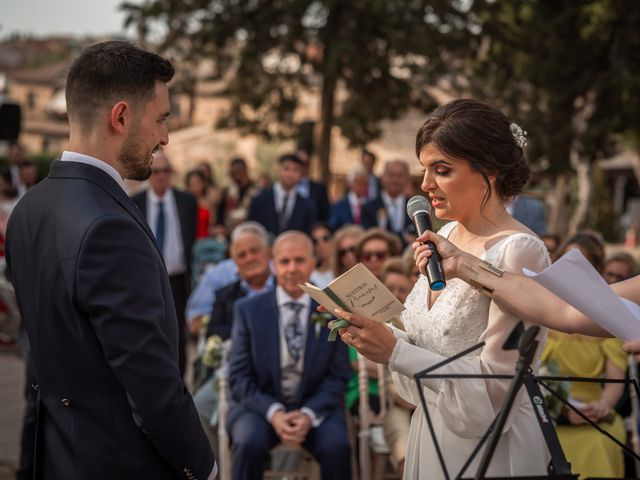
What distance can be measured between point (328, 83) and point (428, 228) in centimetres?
1345

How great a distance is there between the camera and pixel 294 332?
550 cm

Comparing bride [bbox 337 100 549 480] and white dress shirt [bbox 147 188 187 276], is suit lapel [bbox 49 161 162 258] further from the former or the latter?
white dress shirt [bbox 147 188 187 276]

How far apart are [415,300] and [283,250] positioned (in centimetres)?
278

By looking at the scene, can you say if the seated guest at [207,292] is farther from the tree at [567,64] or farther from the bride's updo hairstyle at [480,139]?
the tree at [567,64]

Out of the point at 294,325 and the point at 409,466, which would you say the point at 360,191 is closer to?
the point at 294,325

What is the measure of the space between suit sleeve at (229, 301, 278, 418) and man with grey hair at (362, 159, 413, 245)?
4422mm

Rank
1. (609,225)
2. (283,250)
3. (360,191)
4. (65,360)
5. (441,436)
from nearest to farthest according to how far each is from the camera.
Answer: (65,360)
(441,436)
(283,250)
(360,191)
(609,225)

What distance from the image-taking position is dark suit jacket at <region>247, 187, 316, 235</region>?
33.1 feet

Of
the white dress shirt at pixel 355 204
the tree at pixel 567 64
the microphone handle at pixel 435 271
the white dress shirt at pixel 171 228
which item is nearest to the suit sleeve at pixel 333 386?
the microphone handle at pixel 435 271

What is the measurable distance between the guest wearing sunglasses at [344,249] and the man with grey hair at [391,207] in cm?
230

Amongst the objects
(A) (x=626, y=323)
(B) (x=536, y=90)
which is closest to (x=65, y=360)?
(A) (x=626, y=323)

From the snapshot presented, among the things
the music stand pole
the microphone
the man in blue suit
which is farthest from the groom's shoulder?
the music stand pole

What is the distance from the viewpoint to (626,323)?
2303 millimetres

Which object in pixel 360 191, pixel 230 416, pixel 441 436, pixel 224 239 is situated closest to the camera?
pixel 441 436
